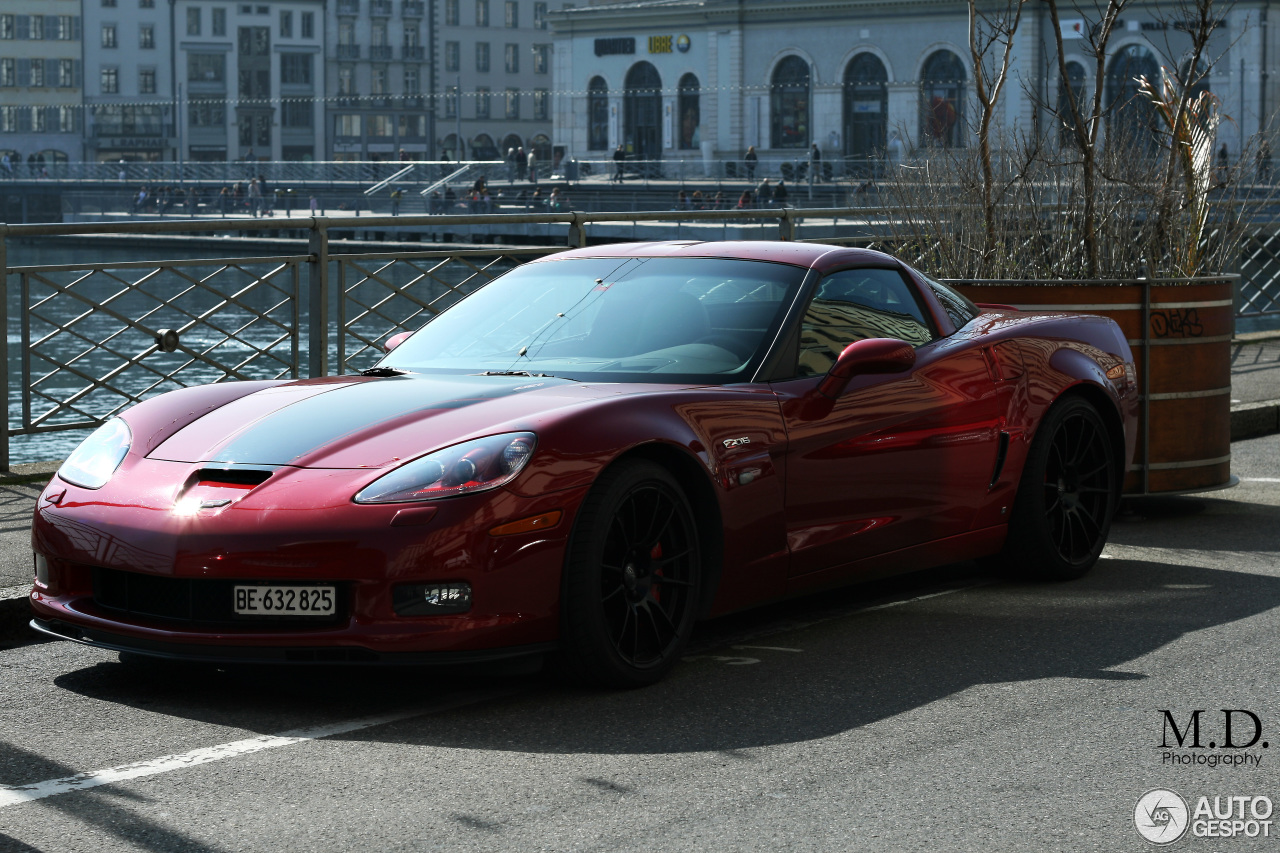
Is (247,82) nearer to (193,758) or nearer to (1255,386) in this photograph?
(1255,386)

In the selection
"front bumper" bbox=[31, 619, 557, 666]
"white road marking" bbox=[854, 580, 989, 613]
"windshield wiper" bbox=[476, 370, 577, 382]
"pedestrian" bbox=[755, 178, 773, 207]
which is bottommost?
"white road marking" bbox=[854, 580, 989, 613]

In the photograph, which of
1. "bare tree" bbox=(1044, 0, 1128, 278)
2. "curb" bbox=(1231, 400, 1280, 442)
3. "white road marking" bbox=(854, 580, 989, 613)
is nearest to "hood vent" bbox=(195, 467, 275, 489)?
"white road marking" bbox=(854, 580, 989, 613)

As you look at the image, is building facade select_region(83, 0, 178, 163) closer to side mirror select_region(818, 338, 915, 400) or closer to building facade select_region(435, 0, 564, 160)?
building facade select_region(435, 0, 564, 160)

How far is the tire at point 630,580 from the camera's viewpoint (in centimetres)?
484

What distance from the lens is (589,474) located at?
4.86m

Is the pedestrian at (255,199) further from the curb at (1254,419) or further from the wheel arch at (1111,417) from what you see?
the wheel arch at (1111,417)

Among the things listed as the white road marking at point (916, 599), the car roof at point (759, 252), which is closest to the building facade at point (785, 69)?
the white road marking at point (916, 599)

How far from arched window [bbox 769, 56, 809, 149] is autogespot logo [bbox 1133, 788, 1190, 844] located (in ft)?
260

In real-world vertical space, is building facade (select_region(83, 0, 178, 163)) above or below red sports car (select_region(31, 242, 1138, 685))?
above

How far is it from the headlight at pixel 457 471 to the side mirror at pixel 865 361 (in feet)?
4.22

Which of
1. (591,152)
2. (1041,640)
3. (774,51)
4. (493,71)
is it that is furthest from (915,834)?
(493,71)

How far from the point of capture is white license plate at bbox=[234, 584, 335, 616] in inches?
183

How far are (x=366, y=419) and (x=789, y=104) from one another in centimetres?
7912

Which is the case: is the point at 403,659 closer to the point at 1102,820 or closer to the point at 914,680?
the point at 914,680
